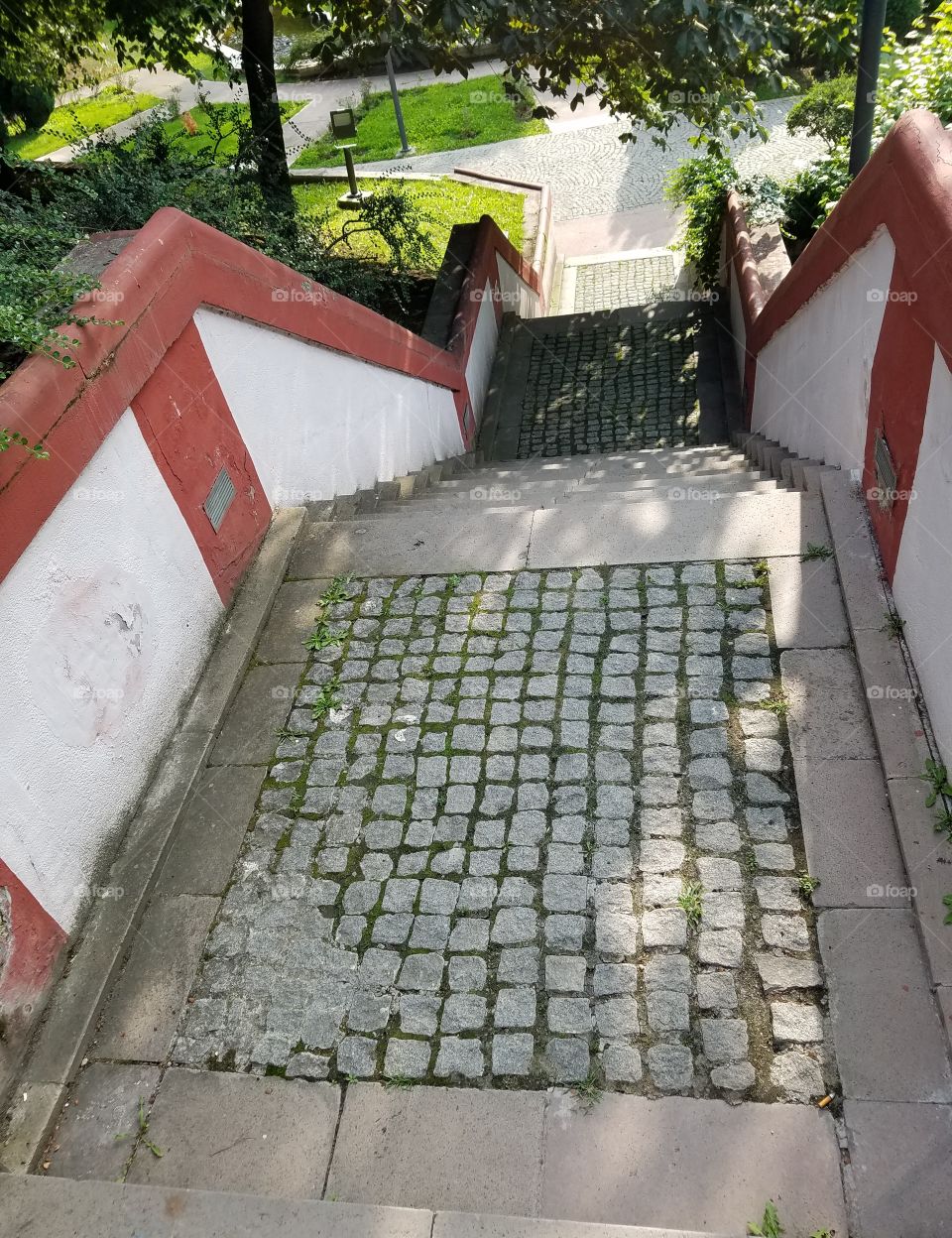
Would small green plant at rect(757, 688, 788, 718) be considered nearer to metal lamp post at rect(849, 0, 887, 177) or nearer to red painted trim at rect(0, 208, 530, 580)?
red painted trim at rect(0, 208, 530, 580)

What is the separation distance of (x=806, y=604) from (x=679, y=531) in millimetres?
895

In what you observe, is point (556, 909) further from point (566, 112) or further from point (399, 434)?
point (566, 112)

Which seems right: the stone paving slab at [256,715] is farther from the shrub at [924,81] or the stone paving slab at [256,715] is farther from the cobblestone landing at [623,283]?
the cobblestone landing at [623,283]

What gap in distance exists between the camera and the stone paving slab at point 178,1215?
9.36ft

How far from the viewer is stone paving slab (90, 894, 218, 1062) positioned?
3545 millimetres

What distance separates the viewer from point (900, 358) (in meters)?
4.21

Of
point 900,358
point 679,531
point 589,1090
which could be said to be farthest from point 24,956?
point 900,358

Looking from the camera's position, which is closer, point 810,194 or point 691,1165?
point 691,1165

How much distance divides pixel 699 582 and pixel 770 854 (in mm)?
1650

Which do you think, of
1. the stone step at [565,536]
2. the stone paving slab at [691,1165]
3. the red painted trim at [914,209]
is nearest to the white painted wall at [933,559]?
the red painted trim at [914,209]

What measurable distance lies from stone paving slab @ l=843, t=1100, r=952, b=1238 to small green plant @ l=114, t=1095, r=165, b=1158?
232 centimetres

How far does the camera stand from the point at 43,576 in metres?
3.72

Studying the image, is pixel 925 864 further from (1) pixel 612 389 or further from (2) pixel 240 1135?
(1) pixel 612 389

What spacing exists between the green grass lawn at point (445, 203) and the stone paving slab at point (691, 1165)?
11969 millimetres
